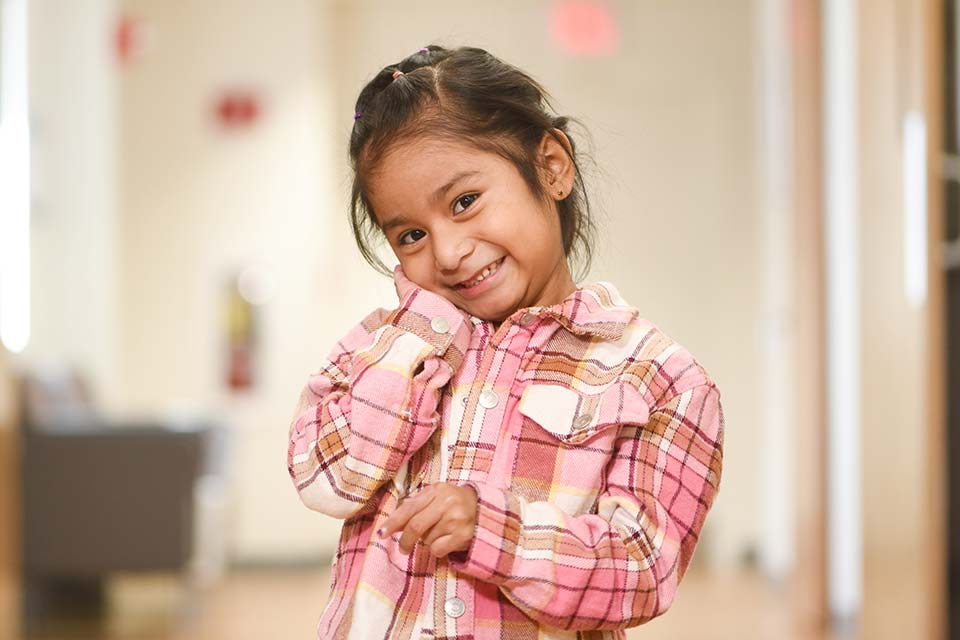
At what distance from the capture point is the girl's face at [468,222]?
2.63 ft

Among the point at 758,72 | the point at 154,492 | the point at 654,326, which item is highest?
the point at 758,72

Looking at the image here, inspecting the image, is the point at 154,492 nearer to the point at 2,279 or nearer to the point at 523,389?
the point at 2,279

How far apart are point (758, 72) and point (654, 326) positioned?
5.11m

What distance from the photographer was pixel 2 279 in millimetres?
4332

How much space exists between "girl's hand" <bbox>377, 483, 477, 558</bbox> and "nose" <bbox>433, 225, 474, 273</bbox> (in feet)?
0.46

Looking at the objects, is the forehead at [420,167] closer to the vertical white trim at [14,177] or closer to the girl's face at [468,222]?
the girl's face at [468,222]

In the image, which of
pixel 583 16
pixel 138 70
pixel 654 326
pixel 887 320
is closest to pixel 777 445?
pixel 583 16

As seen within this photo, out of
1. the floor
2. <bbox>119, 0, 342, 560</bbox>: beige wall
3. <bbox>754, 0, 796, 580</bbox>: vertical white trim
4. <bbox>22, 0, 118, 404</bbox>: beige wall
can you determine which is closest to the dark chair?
the floor

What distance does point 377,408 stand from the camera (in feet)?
2.62

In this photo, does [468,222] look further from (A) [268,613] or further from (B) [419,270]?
(A) [268,613]

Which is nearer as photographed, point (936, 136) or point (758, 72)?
point (936, 136)

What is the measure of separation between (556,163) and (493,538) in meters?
0.26

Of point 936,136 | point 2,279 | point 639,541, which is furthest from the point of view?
point 2,279

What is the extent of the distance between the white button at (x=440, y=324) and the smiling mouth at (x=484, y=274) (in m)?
0.03
